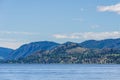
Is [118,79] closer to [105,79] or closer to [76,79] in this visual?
[105,79]

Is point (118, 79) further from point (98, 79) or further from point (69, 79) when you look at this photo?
point (69, 79)

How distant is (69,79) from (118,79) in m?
21.6

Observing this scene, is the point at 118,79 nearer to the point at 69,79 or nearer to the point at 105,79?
the point at 105,79

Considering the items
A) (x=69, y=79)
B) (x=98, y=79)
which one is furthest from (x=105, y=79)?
(x=69, y=79)

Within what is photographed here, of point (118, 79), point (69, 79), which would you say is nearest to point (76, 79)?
point (69, 79)

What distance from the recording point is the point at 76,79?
170 metres

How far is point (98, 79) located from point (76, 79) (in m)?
9.63

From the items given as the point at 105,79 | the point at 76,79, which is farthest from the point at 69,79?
the point at 105,79

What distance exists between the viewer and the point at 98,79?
167250 mm

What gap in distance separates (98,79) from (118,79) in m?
8.93

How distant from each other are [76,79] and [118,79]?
18.4 meters

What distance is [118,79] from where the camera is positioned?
536ft

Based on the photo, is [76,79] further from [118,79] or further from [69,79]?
[118,79]
